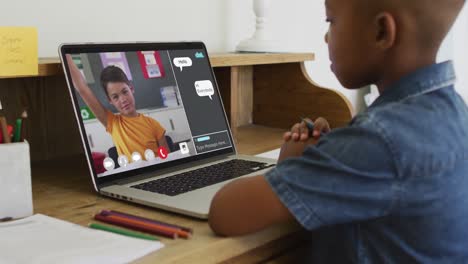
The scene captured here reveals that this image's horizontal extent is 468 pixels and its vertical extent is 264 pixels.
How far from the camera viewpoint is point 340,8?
0.70 m

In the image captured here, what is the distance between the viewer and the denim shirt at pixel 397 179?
0.60m

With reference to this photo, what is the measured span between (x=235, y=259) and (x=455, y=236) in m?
0.26

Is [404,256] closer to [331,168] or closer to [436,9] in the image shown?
[331,168]

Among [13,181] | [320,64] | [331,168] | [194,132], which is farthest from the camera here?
[320,64]

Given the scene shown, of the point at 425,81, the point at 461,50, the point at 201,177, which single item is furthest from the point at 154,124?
the point at 461,50

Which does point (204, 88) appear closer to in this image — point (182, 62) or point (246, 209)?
point (182, 62)

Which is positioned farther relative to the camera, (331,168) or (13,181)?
(13,181)

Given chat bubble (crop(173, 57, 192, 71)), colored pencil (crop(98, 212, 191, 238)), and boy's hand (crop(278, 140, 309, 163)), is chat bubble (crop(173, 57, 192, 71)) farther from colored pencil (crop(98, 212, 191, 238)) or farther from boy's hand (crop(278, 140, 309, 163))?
colored pencil (crop(98, 212, 191, 238))

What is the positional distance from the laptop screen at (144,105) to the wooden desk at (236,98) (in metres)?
0.06

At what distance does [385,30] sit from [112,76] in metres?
0.48

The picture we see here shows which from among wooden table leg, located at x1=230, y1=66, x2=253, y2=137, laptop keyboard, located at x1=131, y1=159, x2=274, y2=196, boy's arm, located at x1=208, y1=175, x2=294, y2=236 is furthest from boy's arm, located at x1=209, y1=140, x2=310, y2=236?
wooden table leg, located at x1=230, y1=66, x2=253, y2=137

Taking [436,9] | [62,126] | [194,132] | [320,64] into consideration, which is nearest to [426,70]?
[436,9]

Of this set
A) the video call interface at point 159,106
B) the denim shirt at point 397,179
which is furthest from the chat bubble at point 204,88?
the denim shirt at point 397,179

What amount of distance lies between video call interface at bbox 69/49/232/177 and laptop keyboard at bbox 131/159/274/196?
0.18ft
